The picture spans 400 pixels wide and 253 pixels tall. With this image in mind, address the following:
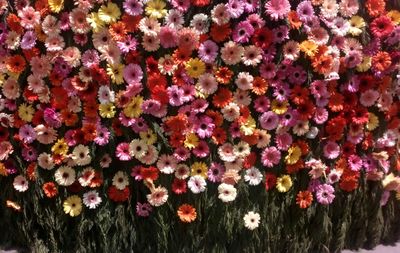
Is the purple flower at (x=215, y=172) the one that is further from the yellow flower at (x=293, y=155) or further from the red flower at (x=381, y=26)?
the red flower at (x=381, y=26)

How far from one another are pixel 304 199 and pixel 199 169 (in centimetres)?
70

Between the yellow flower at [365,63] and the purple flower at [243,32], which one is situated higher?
the purple flower at [243,32]

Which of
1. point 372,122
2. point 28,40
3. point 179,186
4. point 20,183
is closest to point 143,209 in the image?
point 179,186

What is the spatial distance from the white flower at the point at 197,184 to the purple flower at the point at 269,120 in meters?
0.49

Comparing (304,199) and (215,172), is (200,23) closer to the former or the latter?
(215,172)

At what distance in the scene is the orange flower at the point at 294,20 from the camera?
2957 millimetres

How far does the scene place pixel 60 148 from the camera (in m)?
3.16

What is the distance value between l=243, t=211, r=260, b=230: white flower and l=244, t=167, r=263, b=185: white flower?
19 cm

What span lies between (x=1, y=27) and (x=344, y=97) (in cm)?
219

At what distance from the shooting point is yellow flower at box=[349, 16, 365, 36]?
3.08m

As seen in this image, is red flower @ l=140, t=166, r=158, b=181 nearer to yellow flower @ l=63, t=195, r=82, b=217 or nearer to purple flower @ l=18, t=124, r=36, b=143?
yellow flower @ l=63, t=195, r=82, b=217

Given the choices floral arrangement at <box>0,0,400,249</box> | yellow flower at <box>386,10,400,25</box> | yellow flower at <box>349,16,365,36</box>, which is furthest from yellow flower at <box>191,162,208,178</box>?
yellow flower at <box>386,10,400,25</box>

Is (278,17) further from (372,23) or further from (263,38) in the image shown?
(372,23)

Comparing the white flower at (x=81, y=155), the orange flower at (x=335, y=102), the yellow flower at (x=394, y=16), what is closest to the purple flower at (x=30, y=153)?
the white flower at (x=81, y=155)
